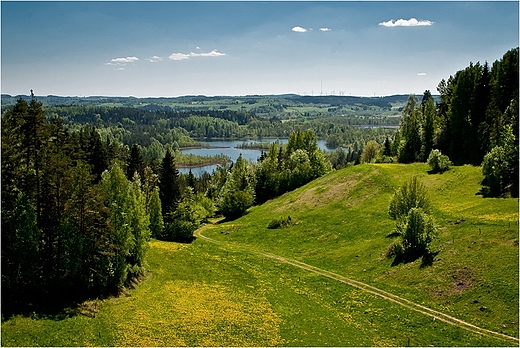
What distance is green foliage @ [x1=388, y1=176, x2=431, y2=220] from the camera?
51.1 meters

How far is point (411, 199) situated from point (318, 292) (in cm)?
1855

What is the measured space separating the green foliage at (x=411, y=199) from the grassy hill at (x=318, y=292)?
3.42 metres

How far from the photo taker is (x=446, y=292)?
3716cm

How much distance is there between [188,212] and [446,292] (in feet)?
137

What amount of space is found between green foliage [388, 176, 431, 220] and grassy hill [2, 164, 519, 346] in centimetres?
342

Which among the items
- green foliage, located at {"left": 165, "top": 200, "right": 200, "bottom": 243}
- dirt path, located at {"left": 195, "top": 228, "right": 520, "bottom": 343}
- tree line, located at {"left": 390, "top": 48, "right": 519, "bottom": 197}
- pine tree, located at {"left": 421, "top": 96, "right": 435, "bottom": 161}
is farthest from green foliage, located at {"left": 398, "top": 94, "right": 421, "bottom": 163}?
green foliage, located at {"left": 165, "top": 200, "right": 200, "bottom": 243}

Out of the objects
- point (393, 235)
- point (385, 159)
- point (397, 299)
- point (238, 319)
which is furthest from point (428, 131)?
point (238, 319)

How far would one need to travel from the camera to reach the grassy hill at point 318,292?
102 ft

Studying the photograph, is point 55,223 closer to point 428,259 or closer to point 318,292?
point 318,292

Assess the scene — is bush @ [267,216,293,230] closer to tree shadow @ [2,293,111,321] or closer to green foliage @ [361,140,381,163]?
tree shadow @ [2,293,111,321]

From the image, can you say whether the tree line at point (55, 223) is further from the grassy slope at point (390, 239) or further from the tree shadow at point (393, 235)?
the tree shadow at point (393, 235)

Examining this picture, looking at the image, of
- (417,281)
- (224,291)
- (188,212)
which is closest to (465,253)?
(417,281)

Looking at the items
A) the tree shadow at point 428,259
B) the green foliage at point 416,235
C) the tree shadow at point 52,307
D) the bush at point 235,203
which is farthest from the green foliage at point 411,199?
the bush at point 235,203

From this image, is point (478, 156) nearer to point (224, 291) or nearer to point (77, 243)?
point (224, 291)
